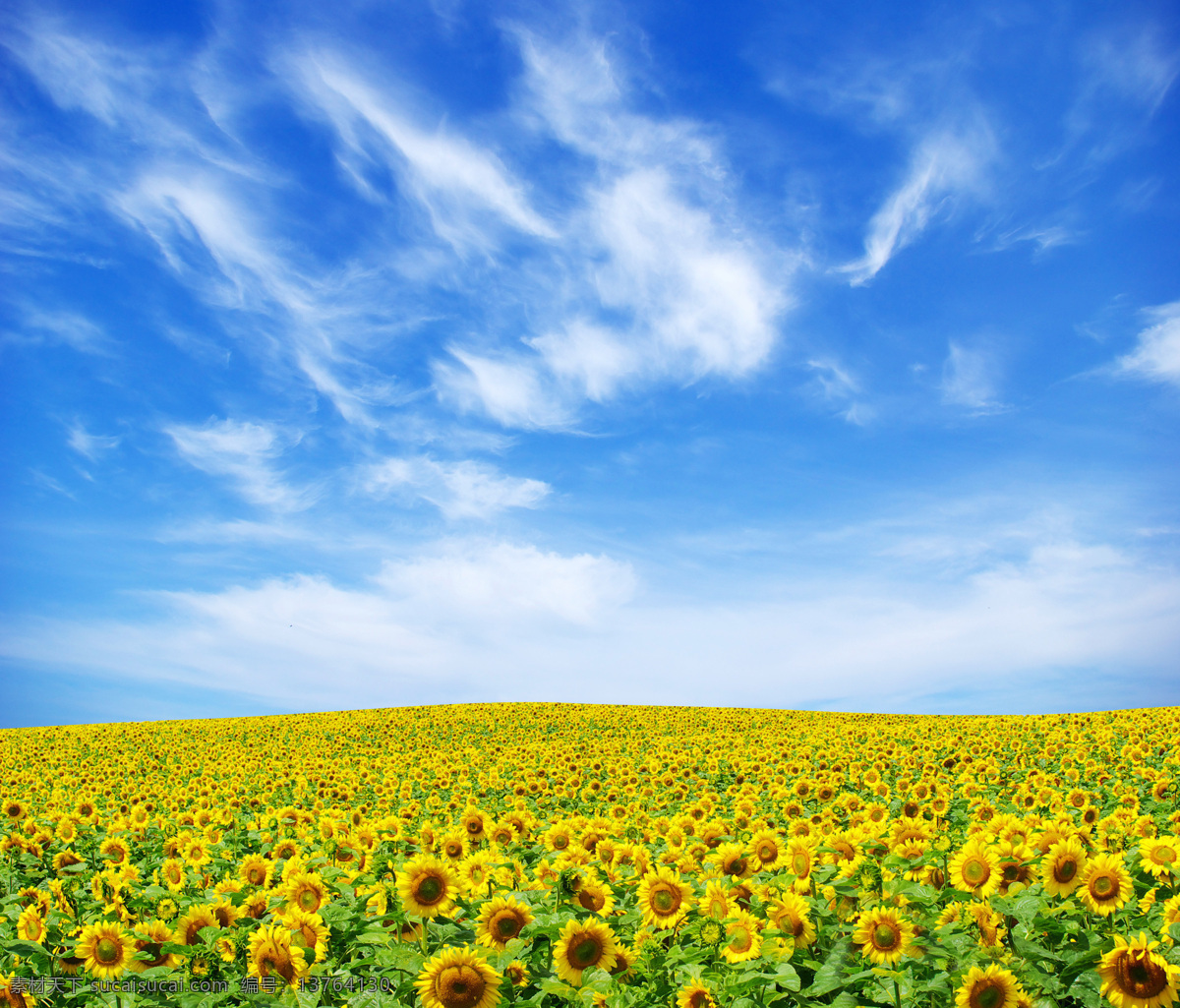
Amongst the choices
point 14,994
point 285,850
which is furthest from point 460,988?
point 285,850

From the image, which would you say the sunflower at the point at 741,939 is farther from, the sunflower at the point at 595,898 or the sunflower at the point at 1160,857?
the sunflower at the point at 1160,857

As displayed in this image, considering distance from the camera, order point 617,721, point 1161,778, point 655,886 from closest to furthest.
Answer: point 655,886, point 1161,778, point 617,721

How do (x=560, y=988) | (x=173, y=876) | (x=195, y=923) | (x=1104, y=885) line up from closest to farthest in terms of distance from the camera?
(x=560, y=988), (x=1104, y=885), (x=195, y=923), (x=173, y=876)

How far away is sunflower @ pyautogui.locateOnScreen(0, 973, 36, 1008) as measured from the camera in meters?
5.07

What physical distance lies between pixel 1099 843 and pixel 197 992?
292 inches

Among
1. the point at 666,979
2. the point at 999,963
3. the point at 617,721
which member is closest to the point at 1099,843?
the point at 999,963

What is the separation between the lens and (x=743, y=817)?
9469 mm

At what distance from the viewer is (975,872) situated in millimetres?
5250

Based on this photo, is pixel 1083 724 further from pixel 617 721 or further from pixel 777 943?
pixel 777 943

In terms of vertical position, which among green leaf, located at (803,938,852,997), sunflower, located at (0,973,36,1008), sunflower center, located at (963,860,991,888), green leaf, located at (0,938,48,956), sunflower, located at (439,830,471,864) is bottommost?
sunflower, located at (0,973,36,1008)

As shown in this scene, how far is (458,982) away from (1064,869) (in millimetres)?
3899

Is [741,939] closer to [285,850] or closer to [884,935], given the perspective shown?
[884,935]

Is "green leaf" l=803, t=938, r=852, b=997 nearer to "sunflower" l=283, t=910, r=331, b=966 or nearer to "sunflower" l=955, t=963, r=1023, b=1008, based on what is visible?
"sunflower" l=955, t=963, r=1023, b=1008

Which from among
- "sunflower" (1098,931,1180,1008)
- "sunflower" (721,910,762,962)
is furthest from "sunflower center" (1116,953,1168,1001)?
"sunflower" (721,910,762,962)
